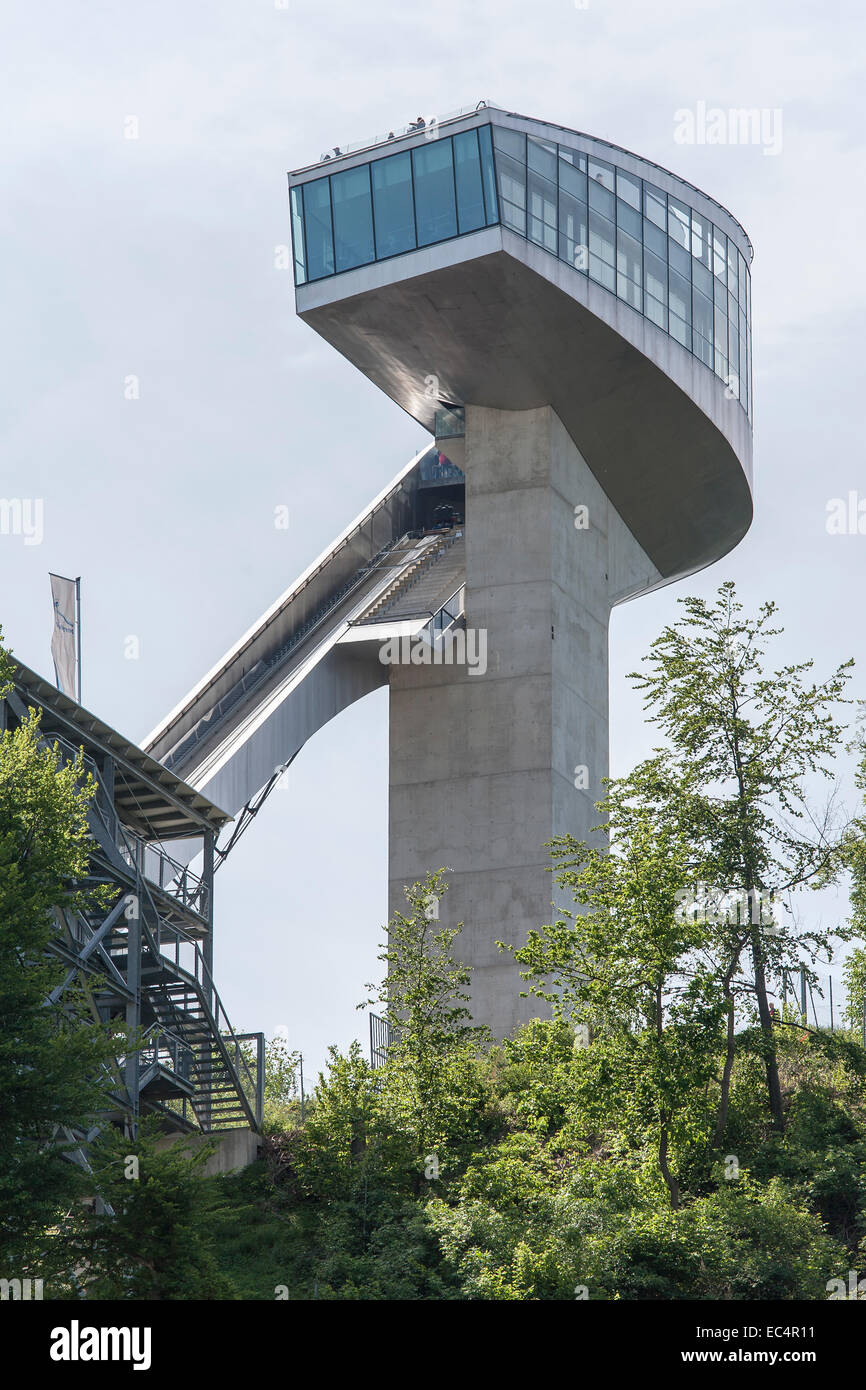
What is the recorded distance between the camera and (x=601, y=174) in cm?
4856

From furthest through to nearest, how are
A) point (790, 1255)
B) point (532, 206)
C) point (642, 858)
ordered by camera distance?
point (532, 206)
point (642, 858)
point (790, 1255)

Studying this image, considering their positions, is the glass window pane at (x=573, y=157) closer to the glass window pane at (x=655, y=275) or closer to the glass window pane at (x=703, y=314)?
the glass window pane at (x=655, y=275)

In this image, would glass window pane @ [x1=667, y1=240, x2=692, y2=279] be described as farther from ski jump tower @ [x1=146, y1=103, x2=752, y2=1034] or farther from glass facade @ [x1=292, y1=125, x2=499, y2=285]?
glass facade @ [x1=292, y1=125, x2=499, y2=285]

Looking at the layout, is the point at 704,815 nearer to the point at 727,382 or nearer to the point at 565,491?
the point at 565,491

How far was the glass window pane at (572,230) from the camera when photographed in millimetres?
46469

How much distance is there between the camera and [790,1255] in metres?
27.7

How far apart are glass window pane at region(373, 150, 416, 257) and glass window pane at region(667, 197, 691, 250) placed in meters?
8.09

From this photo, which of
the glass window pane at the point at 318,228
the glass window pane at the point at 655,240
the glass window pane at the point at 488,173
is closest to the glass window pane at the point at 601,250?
the glass window pane at the point at 655,240

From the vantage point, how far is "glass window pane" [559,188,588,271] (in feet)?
152

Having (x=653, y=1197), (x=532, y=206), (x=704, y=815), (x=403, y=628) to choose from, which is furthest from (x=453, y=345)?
(x=653, y=1197)

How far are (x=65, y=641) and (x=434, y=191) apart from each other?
1580 cm

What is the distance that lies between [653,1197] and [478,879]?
1795 cm

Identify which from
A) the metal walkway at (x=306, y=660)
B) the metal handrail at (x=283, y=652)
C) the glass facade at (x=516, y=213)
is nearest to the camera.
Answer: the metal walkway at (x=306, y=660)

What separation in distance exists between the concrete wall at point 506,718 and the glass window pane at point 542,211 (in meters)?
4.67
